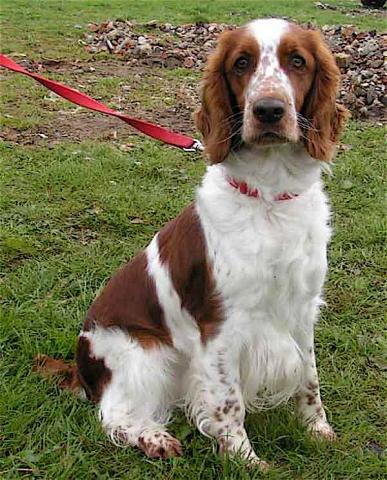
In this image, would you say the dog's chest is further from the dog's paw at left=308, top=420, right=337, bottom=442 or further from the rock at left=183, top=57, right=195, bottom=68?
the rock at left=183, top=57, right=195, bottom=68

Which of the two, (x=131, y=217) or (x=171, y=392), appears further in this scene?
(x=131, y=217)

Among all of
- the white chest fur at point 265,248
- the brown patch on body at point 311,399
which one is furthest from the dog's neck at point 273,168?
the brown patch on body at point 311,399

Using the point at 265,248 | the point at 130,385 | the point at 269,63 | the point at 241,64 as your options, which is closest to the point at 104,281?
the point at 130,385

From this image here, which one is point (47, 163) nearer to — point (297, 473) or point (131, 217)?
point (131, 217)

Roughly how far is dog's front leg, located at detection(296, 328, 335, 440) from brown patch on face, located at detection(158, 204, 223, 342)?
525mm

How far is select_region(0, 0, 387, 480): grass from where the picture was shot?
3320 millimetres

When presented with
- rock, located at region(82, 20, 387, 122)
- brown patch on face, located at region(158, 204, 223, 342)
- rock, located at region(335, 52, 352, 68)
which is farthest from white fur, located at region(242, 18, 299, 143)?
rock, located at region(335, 52, 352, 68)

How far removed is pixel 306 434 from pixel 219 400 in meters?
0.48

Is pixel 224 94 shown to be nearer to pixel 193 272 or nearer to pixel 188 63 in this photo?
pixel 193 272

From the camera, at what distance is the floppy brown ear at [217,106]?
10.1 feet

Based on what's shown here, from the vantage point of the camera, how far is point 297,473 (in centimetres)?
329

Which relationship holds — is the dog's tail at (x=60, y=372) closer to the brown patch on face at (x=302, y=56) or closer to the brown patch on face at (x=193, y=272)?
the brown patch on face at (x=193, y=272)

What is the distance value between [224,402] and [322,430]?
0.55 meters

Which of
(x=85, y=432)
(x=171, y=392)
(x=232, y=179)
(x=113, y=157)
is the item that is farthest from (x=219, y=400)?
(x=113, y=157)
